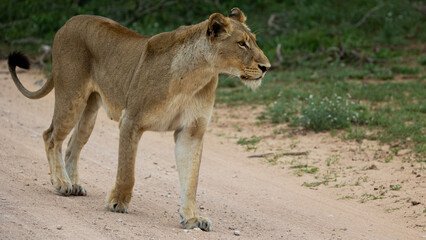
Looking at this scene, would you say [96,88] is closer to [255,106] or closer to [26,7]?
[255,106]

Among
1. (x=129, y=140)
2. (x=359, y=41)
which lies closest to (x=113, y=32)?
(x=129, y=140)

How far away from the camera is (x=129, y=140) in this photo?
4695mm

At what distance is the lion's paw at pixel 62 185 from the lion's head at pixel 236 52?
5.56 ft

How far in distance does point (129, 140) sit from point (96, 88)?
33.4 inches

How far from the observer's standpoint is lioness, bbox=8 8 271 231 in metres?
4.64

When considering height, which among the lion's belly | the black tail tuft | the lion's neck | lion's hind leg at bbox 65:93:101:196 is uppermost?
the lion's neck

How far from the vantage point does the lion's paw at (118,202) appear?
477 centimetres

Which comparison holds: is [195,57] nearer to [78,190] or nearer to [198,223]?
[198,223]

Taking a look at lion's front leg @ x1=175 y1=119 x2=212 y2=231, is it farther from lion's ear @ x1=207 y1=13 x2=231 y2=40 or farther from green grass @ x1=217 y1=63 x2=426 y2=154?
green grass @ x1=217 y1=63 x2=426 y2=154

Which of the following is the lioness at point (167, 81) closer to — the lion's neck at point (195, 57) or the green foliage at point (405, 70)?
the lion's neck at point (195, 57)

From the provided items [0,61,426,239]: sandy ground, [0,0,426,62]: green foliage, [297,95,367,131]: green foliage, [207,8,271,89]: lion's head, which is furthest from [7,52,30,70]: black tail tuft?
[0,0,426,62]: green foliage

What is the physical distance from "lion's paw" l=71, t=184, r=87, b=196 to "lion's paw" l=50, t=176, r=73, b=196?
0.17ft

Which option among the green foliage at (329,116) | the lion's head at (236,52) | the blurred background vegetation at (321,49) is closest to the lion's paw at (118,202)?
the lion's head at (236,52)

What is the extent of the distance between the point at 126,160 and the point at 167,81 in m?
0.63
